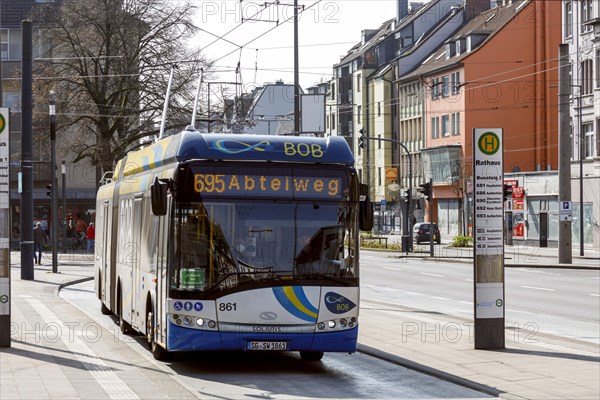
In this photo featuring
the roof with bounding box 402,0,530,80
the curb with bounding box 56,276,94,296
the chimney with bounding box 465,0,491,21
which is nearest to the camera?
the curb with bounding box 56,276,94,296

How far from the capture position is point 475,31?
86688 mm

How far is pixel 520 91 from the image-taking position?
280 ft

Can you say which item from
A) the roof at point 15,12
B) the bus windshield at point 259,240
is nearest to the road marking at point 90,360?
the bus windshield at point 259,240

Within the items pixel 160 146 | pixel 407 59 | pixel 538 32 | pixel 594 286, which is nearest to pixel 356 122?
pixel 407 59

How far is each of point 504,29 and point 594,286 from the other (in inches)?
2112

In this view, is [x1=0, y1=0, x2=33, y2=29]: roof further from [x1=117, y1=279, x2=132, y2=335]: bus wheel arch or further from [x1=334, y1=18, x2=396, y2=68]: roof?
[x1=117, y1=279, x2=132, y2=335]: bus wheel arch

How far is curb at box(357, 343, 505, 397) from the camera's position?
1291 centimetres

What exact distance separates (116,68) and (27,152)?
2329 cm

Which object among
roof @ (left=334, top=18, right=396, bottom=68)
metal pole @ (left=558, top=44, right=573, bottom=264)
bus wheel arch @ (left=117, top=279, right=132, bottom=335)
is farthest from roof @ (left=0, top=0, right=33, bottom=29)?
bus wheel arch @ (left=117, top=279, right=132, bottom=335)

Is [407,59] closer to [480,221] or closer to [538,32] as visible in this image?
[538,32]

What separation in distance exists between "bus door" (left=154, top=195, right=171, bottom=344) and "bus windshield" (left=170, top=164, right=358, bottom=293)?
34 cm

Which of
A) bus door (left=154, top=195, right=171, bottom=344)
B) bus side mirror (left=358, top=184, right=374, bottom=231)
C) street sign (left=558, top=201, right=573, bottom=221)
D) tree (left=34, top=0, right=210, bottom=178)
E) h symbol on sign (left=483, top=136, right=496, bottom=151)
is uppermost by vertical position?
tree (left=34, top=0, right=210, bottom=178)

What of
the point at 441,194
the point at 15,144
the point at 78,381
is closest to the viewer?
the point at 78,381

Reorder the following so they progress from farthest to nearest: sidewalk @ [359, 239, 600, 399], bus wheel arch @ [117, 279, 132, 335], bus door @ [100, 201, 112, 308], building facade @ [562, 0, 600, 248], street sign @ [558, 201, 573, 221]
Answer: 1. building facade @ [562, 0, 600, 248]
2. street sign @ [558, 201, 573, 221]
3. bus door @ [100, 201, 112, 308]
4. bus wheel arch @ [117, 279, 132, 335]
5. sidewalk @ [359, 239, 600, 399]
